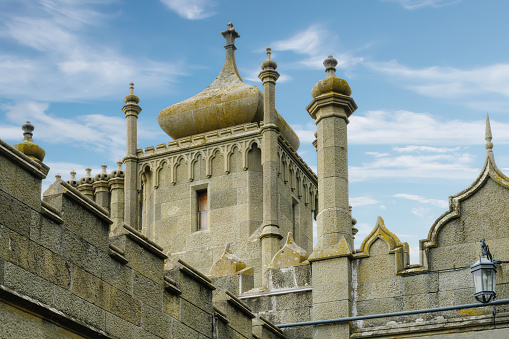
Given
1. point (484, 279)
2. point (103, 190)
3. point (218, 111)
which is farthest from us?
point (103, 190)

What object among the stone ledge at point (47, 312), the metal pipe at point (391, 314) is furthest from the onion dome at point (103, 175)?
the stone ledge at point (47, 312)

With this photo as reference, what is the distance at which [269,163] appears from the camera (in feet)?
95.1

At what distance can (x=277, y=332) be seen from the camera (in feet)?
55.8

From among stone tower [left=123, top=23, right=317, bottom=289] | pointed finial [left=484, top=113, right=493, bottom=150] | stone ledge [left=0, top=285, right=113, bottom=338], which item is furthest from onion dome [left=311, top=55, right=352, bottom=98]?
stone tower [left=123, top=23, right=317, bottom=289]

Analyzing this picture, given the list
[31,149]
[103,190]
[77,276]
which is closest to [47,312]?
[77,276]

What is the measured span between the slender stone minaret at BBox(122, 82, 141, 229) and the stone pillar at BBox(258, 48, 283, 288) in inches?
169

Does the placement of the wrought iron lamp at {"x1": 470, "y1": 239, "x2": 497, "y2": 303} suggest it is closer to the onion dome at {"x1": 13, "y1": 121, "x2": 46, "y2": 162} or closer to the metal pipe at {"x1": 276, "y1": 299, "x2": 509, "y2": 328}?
the metal pipe at {"x1": 276, "y1": 299, "x2": 509, "y2": 328}

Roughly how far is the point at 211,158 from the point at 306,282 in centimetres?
1257

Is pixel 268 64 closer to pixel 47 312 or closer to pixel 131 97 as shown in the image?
pixel 131 97

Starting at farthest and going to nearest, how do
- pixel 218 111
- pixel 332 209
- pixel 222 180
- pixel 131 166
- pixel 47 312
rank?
pixel 131 166 → pixel 218 111 → pixel 222 180 → pixel 332 209 → pixel 47 312

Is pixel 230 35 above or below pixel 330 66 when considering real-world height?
above

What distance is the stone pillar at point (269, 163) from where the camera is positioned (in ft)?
91.7

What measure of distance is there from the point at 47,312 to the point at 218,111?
19870mm

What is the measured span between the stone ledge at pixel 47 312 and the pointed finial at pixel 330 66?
8422mm
